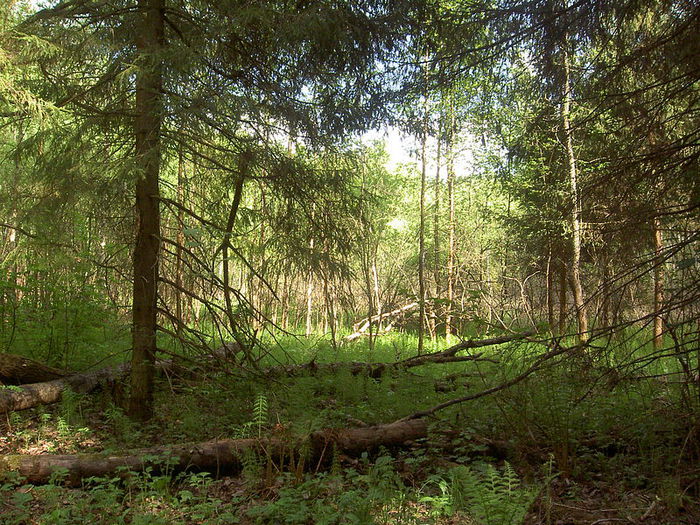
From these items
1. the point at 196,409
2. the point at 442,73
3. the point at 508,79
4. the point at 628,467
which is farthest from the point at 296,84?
the point at 628,467

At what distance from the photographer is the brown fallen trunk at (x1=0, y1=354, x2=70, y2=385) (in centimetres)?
716

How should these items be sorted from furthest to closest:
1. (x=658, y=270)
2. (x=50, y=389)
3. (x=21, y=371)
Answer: (x=21, y=371)
(x=50, y=389)
(x=658, y=270)

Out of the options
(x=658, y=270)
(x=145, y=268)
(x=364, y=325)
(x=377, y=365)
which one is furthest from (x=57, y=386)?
(x=364, y=325)

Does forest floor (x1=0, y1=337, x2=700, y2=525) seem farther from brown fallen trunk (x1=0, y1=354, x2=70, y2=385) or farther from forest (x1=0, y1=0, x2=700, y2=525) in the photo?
brown fallen trunk (x1=0, y1=354, x2=70, y2=385)

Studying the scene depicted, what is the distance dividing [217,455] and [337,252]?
105 inches

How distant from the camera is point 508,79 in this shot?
5.79m

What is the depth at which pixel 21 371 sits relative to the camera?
23.9 feet

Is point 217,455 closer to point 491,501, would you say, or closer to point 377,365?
point 491,501

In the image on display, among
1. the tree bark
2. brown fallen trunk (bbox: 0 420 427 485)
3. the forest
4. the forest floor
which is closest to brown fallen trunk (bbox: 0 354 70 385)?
the forest

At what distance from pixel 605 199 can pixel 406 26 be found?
9.10 feet

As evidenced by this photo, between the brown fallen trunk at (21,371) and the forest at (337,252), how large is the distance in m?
0.02

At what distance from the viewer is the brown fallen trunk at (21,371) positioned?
7164mm

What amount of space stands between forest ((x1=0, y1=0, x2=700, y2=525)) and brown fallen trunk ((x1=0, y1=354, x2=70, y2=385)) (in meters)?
0.02

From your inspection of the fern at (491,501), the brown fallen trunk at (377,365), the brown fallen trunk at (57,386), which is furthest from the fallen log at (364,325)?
the fern at (491,501)
